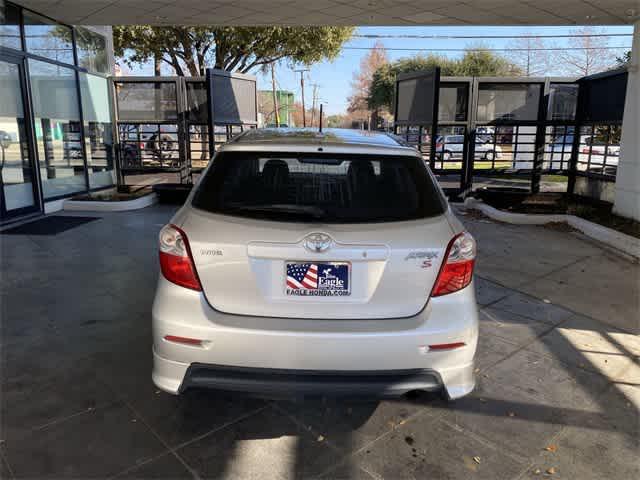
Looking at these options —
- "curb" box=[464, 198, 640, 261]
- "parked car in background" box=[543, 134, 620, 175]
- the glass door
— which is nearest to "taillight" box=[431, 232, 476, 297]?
"curb" box=[464, 198, 640, 261]

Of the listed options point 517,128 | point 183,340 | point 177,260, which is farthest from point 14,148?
point 517,128

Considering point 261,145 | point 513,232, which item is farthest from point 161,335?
point 513,232

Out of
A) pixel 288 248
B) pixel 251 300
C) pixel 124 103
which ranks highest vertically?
pixel 124 103

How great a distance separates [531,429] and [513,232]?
5.84 m

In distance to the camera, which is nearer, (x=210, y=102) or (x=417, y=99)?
(x=210, y=102)

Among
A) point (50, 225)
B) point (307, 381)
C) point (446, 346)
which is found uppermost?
point (446, 346)

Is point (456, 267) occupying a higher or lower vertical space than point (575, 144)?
lower

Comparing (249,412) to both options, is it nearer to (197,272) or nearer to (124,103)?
(197,272)

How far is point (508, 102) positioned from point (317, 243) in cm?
986

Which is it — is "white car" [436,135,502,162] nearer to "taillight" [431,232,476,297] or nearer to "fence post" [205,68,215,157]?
"fence post" [205,68,215,157]

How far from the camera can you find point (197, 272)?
238cm

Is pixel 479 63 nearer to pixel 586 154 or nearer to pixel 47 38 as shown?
pixel 586 154

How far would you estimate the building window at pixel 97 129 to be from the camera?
11040 mm

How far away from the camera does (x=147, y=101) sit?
11719 millimetres
